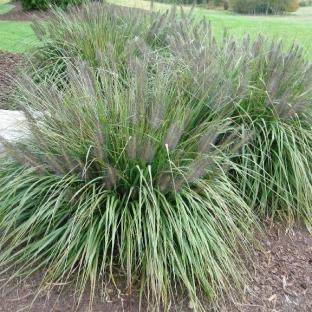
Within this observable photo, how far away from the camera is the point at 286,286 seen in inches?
136

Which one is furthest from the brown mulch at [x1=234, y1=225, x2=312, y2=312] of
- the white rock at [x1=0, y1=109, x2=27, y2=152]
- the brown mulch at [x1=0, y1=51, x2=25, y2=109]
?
the brown mulch at [x1=0, y1=51, x2=25, y2=109]

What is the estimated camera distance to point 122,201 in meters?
3.13

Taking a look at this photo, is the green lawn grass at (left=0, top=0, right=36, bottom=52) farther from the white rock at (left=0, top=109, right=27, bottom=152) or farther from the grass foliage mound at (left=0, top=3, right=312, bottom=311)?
the grass foliage mound at (left=0, top=3, right=312, bottom=311)

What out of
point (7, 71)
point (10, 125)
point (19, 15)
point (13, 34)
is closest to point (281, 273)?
point (10, 125)

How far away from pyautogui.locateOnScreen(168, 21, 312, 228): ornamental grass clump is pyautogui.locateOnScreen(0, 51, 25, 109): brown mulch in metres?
2.13

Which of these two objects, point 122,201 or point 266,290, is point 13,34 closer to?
point 122,201

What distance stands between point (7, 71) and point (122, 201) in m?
4.75

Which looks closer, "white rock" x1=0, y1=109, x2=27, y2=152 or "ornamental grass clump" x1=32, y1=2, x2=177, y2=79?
"white rock" x1=0, y1=109, x2=27, y2=152

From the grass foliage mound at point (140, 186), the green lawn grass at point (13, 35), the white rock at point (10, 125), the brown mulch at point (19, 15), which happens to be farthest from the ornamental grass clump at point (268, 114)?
the brown mulch at point (19, 15)

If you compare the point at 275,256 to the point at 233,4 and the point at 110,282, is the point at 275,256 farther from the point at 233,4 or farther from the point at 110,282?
the point at 233,4

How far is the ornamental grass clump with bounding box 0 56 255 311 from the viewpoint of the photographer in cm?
296

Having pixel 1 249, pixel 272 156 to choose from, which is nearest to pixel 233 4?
pixel 272 156

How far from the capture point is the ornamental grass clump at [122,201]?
2.96m

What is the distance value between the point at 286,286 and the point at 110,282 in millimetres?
1176
